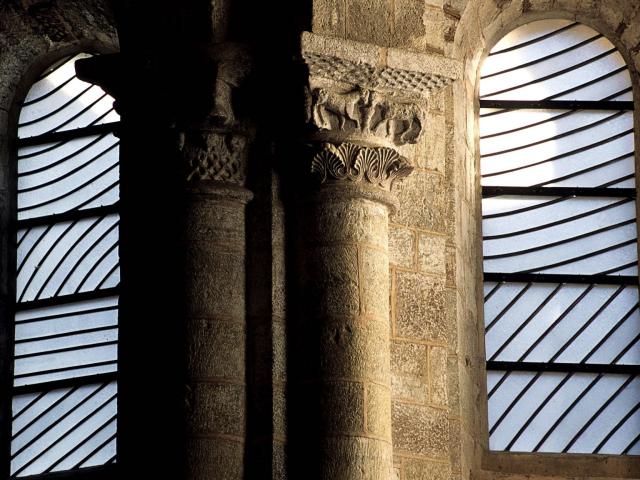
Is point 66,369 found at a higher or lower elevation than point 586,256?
lower

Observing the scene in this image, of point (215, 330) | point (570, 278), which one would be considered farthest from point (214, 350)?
point (570, 278)

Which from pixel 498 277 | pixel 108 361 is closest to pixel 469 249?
pixel 498 277

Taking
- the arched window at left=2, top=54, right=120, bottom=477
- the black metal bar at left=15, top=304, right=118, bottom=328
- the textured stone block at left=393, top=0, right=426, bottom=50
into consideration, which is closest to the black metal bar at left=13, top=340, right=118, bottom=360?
the arched window at left=2, top=54, right=120, bottom=477

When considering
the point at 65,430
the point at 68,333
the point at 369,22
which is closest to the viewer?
the point at 369,22

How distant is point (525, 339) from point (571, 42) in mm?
1773

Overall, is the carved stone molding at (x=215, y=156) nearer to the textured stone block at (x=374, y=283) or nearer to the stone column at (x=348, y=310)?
the stone column at (x=348, y=310)

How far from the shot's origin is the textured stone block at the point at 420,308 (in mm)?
11242

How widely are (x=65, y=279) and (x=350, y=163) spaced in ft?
10.1

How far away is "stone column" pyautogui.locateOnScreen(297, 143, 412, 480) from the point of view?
10406mm

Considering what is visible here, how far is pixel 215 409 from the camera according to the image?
412 inches

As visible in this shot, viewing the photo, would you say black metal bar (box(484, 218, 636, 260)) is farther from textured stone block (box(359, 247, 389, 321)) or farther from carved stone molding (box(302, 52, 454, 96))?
textured stone block (box(359, 247, 389, 321))

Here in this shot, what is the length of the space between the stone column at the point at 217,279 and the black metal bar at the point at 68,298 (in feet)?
8.05

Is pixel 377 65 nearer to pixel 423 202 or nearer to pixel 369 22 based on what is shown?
pixel 369 22

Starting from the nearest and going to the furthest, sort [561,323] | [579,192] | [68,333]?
[561,323] < [579,192] < [68,333]
